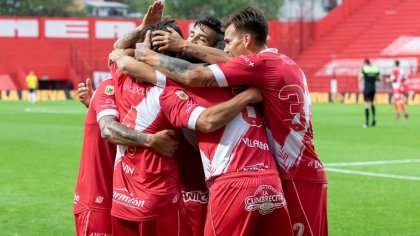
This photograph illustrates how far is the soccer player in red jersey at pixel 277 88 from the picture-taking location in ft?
17.6

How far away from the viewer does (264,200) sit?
5254 mm

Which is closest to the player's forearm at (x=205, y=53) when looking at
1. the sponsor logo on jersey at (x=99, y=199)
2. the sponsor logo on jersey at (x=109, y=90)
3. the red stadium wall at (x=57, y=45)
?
the sponsor logo on jersey at (x=109, y=90)

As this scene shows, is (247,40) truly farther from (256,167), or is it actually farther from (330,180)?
(330,180)

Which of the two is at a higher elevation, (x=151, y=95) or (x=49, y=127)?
(x=151, y=95)

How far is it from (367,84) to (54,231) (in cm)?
1956

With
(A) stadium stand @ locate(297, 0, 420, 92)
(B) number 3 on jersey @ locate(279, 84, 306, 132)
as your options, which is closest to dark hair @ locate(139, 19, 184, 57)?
(B) number 3 on jersey @ locate(279, 84, 306, 132)

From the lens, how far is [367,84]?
2803cm

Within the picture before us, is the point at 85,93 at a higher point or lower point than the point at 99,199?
higher

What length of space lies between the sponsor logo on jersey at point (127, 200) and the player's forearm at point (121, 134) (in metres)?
0.32

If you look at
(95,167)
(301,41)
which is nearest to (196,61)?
(95,167)

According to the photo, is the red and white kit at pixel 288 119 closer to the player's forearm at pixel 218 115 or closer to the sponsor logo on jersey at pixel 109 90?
the player's forearm at pixel 218 115

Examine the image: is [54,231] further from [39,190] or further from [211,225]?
[211,225]

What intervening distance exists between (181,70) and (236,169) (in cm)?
68

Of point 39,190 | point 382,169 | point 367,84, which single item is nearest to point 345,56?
point 367,84
